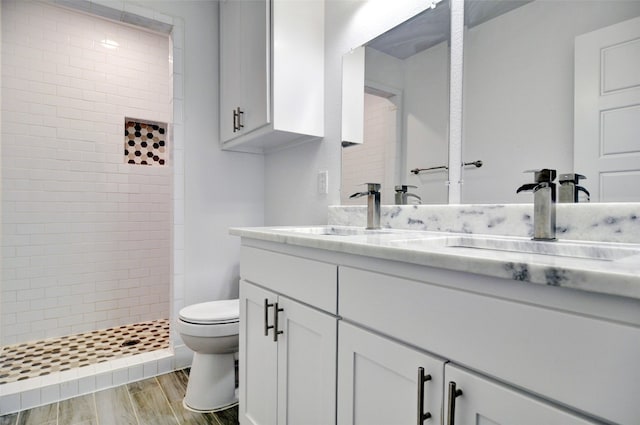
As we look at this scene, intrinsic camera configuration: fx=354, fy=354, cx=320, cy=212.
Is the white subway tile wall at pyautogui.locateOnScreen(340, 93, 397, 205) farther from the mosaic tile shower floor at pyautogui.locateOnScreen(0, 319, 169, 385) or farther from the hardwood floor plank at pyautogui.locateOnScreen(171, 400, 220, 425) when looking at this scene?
the mosaic tile shower floor at pyautogui.locateOnScreen(0, 319, 169, 385)

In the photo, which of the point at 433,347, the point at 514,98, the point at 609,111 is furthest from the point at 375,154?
the point at 433,347

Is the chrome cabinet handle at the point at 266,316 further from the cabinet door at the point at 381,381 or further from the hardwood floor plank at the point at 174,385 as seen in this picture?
the hardwood floor plank at the point at 174,385

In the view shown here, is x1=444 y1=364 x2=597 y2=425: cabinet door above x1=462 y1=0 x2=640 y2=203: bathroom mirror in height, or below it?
below

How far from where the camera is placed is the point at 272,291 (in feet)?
Result: 4.09

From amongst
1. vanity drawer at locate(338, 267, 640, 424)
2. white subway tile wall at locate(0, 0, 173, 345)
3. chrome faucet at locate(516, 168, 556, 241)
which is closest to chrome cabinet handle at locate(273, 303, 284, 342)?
vanity drawer at locate(338, 267, 640, 424)

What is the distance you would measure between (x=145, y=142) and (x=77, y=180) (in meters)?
0.63

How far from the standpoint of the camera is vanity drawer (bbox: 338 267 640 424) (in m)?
0.47

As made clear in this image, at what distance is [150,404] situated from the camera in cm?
180

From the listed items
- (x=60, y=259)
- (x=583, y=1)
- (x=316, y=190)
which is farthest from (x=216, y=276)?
(x=583, y=1)

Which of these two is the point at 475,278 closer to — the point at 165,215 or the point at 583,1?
the point at 583,1

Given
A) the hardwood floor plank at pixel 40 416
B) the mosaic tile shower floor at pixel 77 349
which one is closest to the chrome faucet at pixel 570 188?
the hardwood floor plank at pixel 40 416

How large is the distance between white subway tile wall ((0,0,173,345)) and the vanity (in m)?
1.67

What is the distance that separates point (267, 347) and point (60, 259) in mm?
A: 2343

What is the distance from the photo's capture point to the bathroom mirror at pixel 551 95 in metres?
0.95
